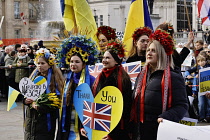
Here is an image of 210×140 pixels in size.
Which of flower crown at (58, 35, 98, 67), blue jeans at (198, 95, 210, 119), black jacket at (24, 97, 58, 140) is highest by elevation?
flower crown at (58, 35, 98, 67)

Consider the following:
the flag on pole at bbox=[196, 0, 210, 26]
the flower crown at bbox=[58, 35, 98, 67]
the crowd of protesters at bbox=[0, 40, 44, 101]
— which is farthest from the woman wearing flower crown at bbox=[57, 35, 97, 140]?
the crowd of protesters at bbox=[0, 40, 44, 101]

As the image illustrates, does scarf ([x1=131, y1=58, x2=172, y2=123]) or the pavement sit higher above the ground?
scarf ([x1=131, y1=58, x2=172, y2=123])

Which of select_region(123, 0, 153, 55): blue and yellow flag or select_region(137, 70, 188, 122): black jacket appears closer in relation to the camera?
select_region(137, 70, 188, 122): black jacket

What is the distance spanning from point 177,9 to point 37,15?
19749 mm

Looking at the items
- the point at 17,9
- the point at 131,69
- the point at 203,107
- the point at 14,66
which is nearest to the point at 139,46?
the point at 131,69

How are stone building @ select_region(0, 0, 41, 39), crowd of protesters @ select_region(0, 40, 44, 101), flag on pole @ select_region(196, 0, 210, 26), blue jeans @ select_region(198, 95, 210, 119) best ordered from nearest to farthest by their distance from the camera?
flag on pole @ select_region(196, 0, 210, 26) < blue jeans @ select_region(198, 95, 210, 119) < crowd of protesters @ select_region(0, 40, 44, 101) < stone building @ select_region(0, 0, 41, 39)

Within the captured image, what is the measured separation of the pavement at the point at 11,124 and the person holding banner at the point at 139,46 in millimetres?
3126

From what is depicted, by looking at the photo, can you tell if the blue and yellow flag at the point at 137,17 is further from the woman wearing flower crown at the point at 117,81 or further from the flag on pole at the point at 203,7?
the woman wearing flower crown at the point at 117,81

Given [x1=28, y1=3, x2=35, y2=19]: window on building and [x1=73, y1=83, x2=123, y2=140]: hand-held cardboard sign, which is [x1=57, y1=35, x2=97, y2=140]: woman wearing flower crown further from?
[x1=28, y1=3, x2=35, y2=19]: window on building

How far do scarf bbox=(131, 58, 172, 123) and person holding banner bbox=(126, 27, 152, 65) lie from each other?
5.01ft

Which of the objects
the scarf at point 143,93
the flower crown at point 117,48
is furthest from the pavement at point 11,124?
the scarf at point 143,93

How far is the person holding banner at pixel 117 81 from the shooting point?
525cm

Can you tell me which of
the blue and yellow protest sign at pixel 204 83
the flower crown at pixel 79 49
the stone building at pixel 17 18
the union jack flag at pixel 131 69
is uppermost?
the stone building at pixel 17 18

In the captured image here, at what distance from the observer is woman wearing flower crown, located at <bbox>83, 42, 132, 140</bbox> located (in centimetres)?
525
